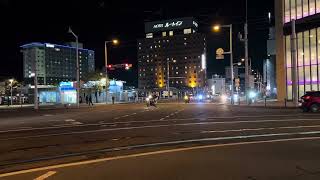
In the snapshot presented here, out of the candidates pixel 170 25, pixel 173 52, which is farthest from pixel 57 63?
pixel 173 52

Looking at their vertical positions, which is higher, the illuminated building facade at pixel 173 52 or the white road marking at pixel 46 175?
the illuminated building facade at pixel 173 52

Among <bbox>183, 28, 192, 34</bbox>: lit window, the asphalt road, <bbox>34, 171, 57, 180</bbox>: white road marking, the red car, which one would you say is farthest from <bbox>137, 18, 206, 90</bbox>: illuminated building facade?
<bbox>34, 171, 57, 180</bbox>: white road marking

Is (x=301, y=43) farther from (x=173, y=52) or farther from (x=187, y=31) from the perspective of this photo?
(x=173, y=52)

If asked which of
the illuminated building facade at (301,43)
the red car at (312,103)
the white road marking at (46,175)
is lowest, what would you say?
the white road marking at (46,175)

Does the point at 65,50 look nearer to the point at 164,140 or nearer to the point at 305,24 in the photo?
the point at 305,24

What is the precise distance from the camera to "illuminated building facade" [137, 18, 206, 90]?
156375mm

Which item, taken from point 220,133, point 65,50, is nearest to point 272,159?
point 220,133

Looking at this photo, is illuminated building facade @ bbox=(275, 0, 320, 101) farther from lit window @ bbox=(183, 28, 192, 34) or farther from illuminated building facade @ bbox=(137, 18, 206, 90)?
lit window @ bbox=(183, 28, 192, 34)

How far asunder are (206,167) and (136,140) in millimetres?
6473

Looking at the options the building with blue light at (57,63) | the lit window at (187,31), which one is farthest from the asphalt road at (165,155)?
the lit window at (187,31)

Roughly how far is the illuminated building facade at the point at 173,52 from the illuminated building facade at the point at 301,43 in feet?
267

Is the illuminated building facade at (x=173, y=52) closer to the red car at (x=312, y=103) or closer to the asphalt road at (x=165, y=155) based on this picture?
the red car at (x=312, y=103)

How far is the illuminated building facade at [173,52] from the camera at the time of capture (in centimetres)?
15638

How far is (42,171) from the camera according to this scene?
1035 cm
